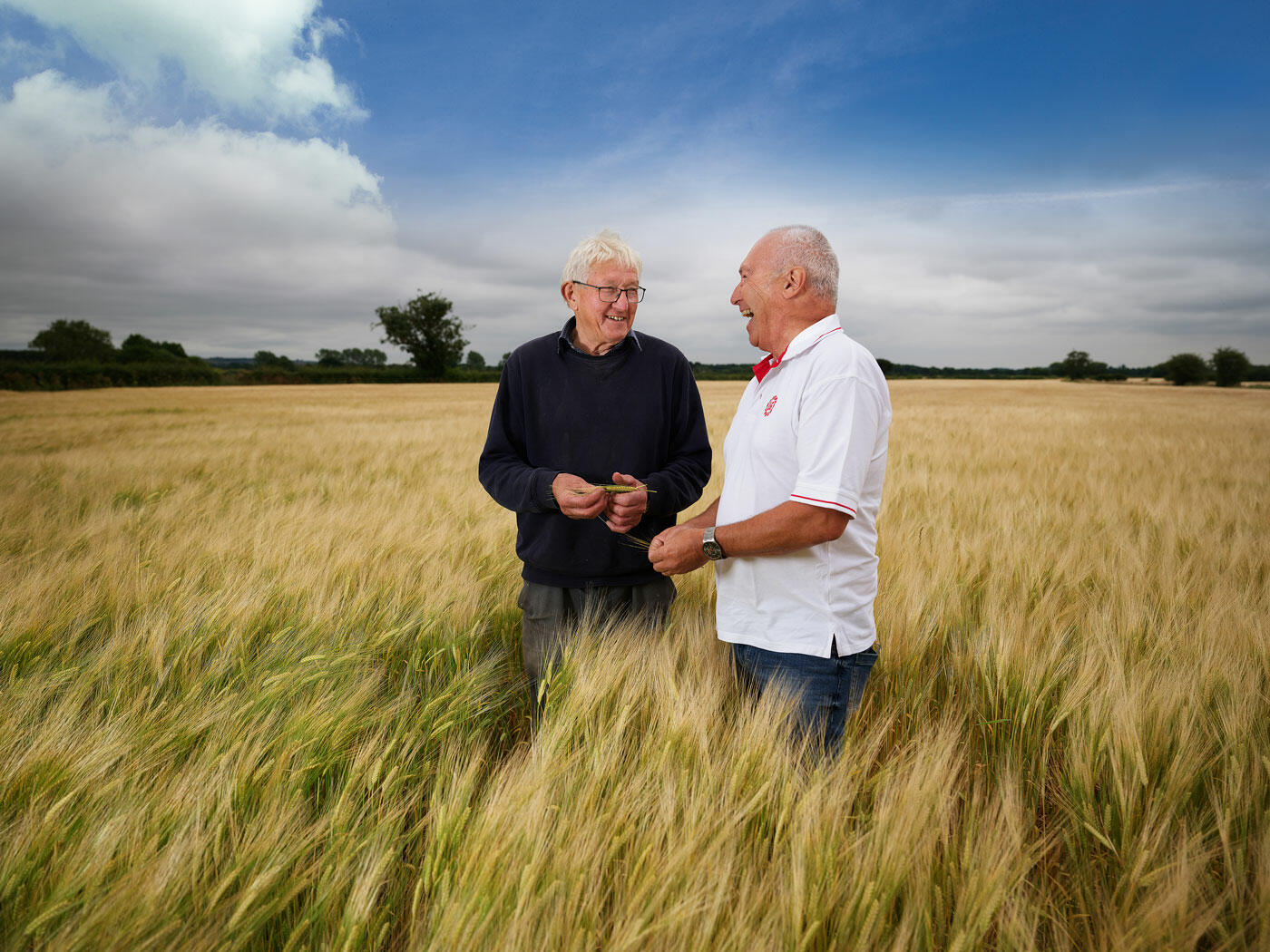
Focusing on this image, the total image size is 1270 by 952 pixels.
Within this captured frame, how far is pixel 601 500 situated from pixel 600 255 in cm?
81

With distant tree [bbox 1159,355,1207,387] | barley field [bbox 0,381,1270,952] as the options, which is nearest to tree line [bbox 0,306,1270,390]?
distant tree [bbox 1159,355,1207,387]

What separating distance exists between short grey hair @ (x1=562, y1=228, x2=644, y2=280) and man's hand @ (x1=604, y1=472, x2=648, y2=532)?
0.69 m

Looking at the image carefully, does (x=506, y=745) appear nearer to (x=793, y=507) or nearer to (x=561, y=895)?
(x=561, y=895)

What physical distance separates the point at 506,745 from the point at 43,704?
4.10 feet

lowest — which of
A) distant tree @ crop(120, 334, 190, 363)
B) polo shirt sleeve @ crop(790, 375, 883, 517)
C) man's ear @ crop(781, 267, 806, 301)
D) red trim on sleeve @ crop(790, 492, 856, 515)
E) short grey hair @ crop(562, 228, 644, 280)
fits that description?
red trim on sleeve @ crop(790, 492, 856, 515)

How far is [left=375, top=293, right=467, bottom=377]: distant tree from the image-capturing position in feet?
203

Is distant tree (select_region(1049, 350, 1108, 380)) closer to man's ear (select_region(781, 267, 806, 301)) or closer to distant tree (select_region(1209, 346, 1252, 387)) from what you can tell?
distant tree (select_region(1209, 346, 1252, 387))

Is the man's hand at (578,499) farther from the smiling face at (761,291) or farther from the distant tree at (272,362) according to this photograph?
the distant tree at (272,362)

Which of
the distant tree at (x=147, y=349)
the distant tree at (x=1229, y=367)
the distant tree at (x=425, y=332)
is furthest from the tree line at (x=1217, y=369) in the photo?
the distant tree at (x=147, y=349)

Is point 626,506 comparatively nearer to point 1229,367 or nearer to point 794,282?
point 794,282

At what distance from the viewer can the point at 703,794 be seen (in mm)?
1166

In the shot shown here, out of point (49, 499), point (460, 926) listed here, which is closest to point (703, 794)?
point (460, 926)

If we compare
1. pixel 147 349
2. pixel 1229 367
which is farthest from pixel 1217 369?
pixel 147 349

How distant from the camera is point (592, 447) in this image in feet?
7.11
